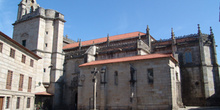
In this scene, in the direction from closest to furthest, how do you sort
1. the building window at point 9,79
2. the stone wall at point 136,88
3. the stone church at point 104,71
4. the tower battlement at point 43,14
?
the building window at point 9,79 → the stone church at point 104,71 → the stone wall at point 136,88 → the tower battlement at point 43,14

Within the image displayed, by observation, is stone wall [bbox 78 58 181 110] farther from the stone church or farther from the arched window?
the arched window

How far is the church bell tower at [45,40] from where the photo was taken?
37.4 meters

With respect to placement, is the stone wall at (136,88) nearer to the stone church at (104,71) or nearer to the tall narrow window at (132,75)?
the stone church at (104,71)

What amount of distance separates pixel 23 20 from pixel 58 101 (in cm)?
1767

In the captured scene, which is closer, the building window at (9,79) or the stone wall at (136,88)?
the building window at (9,79)

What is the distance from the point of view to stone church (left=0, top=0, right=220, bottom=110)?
23281 millimetres

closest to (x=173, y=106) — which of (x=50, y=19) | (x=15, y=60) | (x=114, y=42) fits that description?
(x=15, y=60)

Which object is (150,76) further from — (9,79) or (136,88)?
(9,79)

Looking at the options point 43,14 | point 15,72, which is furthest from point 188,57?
point 43,14

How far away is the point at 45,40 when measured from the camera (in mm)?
39219

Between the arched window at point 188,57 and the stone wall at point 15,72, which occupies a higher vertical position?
the arched window at point 188,57

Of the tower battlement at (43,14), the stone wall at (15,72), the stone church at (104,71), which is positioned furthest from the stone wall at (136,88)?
the tower battlement at (43,14)

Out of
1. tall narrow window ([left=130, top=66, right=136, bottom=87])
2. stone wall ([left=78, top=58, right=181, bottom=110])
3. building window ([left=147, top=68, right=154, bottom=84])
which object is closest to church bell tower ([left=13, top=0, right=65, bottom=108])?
stone wall ([left=78, top=58, right=181, bottom=110])

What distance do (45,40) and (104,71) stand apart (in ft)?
61.6
